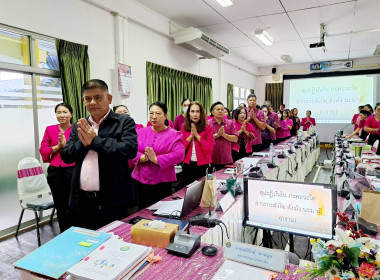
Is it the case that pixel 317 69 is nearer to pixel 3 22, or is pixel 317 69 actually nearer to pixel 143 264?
pixel 3 22

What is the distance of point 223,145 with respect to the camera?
3086 mm

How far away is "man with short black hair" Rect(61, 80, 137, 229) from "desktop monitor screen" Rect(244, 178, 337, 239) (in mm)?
724

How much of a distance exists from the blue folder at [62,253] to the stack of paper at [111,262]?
48 mm

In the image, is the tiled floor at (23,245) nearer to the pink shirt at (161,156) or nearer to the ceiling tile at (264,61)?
the pink shirt at (161,156)

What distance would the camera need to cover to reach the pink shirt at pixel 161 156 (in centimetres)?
194

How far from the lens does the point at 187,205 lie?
1.50 metres

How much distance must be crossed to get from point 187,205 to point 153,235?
0.34 metres

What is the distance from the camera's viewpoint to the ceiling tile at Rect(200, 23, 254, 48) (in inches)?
205

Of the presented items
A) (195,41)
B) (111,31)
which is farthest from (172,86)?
(111,31)

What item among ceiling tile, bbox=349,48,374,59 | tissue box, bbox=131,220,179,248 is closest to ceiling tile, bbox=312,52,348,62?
ceiling tile, bbox=349,48,374,59

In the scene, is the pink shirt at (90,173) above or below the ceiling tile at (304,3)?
below

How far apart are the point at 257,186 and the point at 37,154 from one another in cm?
273

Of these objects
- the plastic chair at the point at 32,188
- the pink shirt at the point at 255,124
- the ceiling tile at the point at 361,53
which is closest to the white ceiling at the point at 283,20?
the ceiling tile at the point at 361,53

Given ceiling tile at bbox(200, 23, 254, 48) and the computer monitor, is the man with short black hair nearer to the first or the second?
the computer monitor
